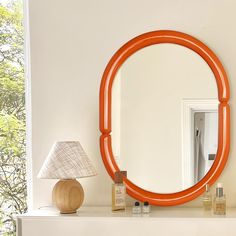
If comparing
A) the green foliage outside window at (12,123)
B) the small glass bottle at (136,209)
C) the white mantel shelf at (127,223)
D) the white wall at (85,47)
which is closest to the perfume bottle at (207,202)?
the white mantel shelf at (127,223)

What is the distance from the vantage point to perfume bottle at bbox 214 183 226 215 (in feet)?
7.63

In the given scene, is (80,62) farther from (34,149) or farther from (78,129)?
(34,149)

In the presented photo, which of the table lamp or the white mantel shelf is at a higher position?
the table lamp

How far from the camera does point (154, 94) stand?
8.46ft

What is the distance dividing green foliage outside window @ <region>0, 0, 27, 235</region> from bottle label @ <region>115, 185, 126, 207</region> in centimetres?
65

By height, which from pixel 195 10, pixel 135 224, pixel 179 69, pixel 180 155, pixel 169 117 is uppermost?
pixel 195 10

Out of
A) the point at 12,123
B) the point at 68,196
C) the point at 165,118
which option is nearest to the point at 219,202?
the point at 165,118

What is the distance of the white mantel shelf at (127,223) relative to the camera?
2260 millimetres

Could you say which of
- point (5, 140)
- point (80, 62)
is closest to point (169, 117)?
point (80, 62)

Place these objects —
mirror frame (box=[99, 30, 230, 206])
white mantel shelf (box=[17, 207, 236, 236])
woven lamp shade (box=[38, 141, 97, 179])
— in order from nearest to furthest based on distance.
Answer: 1. white mantel shelf (box=[17, 207, 236, 236])
2. woven lamp shade (box=[38, 141, 97, 179])
3. mirror frame (box=[99, 30, 230, 206])

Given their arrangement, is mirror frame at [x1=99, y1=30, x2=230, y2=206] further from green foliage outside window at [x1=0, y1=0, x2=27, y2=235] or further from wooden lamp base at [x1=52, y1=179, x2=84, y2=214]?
green foliage outside window at [x1=0, y1=0, x2=27, y2=235]

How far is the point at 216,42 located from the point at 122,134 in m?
0.64

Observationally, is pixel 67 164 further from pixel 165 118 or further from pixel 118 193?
pixel 165 118

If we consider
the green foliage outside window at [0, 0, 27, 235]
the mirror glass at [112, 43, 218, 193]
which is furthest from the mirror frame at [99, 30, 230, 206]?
the green foliage outside window at [0, 0, 27, 235]
